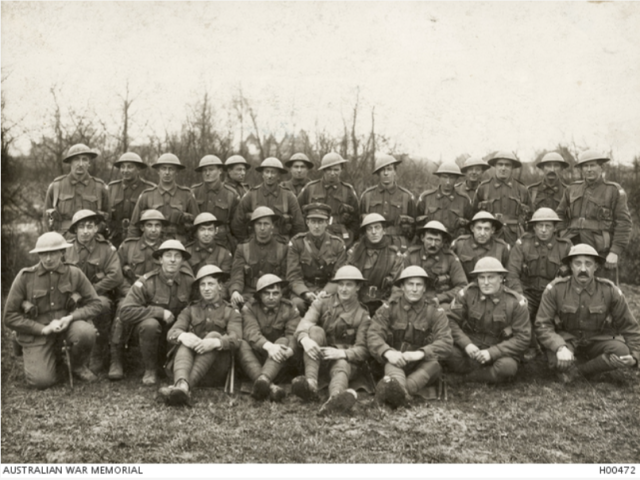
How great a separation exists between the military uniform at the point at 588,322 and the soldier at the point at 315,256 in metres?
2.54

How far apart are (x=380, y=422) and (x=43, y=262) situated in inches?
160

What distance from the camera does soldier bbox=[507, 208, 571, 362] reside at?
7.59m

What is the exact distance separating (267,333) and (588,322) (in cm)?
362

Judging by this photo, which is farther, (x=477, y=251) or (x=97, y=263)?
(x=477, y=251)

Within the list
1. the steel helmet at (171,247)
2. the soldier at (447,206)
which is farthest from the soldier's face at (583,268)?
the steel helmet at (171,247)

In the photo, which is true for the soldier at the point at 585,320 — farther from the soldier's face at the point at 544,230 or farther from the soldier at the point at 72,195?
the soldier at the point at 72,195

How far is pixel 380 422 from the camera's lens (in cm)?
559

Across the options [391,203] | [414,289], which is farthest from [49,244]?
[391,203]

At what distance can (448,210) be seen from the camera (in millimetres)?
8562

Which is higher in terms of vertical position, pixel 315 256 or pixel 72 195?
pixel 72 195

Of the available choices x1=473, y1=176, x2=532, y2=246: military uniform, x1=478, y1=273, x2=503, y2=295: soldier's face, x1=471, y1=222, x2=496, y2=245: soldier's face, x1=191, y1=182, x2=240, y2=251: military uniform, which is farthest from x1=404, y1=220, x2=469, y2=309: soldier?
x1=191, y1=182, x2=240, y2=251: military uniform

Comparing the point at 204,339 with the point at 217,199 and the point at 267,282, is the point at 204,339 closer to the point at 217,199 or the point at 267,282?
the point at 267,282

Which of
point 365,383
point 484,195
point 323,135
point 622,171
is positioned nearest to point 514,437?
point 365,383

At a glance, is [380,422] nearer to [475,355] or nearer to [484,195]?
[475,355]
